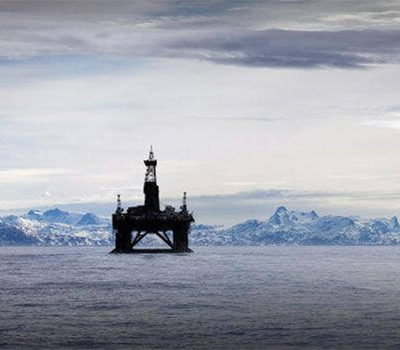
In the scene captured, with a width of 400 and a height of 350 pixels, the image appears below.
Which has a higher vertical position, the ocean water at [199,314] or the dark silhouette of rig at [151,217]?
the dark silhouette of rig at [151,217]

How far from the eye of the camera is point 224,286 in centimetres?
7588

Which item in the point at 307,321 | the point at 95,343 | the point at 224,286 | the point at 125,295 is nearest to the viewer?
the point at 95,343

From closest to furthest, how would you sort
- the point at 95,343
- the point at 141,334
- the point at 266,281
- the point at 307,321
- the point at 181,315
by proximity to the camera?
1. the point at 95,343
2. the point at 141,334
3. the point at 307,321
4. the point at 181,315
5. the point at 266,281

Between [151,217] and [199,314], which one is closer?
[199,314]

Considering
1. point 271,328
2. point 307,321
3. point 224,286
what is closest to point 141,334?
point 271,328

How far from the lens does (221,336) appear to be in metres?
43.0

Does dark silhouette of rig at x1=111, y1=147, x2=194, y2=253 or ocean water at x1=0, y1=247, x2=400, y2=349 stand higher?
dark silhouette of rig at x1=111, y1=147, x2=194, y2=253

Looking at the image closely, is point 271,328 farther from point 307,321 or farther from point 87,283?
point 87,283

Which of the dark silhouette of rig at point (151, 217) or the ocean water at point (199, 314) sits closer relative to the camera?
the ocean water at point (199, 314)

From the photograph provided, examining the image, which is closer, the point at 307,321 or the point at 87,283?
Result: the point at 307,321

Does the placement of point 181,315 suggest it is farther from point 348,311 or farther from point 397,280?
point 397,280

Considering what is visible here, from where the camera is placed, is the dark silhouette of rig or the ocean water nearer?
the ocean water

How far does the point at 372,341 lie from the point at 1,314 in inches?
918

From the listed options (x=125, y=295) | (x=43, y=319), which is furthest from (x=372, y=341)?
(x=125, y=295)
